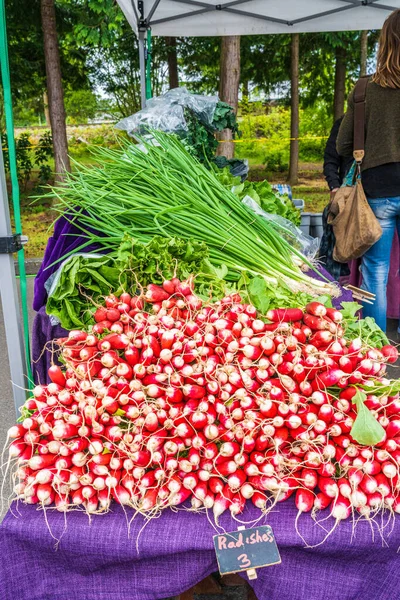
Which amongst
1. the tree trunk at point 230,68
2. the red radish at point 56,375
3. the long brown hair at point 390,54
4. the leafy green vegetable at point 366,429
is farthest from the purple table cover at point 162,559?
the tree trunk at point 230,68

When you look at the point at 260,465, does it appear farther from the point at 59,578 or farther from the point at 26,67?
the point at 26,67

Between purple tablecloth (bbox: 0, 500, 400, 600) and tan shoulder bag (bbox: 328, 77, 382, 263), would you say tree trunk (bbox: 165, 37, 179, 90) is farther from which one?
purple tablecloth (bbox: 0, 500, 400, 600)

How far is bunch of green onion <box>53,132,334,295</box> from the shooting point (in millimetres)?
1832

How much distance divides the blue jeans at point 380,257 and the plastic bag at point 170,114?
1.27 metres

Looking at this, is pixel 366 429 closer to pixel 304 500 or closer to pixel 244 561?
pixel 304 500

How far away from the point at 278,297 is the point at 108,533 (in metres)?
0.89

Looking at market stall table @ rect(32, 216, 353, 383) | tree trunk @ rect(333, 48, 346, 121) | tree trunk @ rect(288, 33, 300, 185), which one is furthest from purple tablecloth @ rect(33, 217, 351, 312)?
tree trunk @ rect(333, 48, 346, 121)

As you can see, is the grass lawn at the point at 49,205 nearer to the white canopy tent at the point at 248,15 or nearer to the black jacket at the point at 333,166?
the white canopy tent at the point at 248,15

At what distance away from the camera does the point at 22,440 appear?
4.03ft

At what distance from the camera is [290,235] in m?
2.41

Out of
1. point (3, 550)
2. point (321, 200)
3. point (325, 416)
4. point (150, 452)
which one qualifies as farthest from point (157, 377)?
point (321, 200)

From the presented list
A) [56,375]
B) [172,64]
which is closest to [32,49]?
[172,64]

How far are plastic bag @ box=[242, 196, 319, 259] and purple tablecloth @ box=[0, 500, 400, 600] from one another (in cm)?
150

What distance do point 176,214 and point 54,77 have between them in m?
6.19
